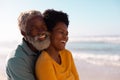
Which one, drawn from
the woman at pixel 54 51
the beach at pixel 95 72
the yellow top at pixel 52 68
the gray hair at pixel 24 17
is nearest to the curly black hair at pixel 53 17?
the woman at pixel 54 51

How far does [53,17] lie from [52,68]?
0.47m

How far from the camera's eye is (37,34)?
3.24 m

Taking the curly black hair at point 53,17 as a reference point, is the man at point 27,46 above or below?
below

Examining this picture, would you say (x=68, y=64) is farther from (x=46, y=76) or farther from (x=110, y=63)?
(x=110, y=63)

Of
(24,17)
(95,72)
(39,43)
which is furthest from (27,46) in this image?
(95,72)

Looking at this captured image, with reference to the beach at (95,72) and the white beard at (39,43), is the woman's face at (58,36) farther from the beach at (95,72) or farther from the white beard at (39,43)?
the beach at (95,72)

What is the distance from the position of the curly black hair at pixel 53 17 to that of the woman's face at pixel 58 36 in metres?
0.04

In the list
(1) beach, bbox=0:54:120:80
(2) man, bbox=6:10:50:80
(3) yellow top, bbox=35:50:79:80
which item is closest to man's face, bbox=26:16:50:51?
(2) man, bbox=6:10:50:80

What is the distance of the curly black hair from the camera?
3340 millimetres

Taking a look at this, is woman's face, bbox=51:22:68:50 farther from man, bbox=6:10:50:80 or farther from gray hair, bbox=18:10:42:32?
gray hair, bbox=18:10:42:32

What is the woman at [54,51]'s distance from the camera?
324 cm

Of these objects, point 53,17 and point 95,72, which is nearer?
point 53,17

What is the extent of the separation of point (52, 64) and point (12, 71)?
0.37m

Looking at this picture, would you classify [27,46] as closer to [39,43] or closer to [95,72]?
[39,43]
